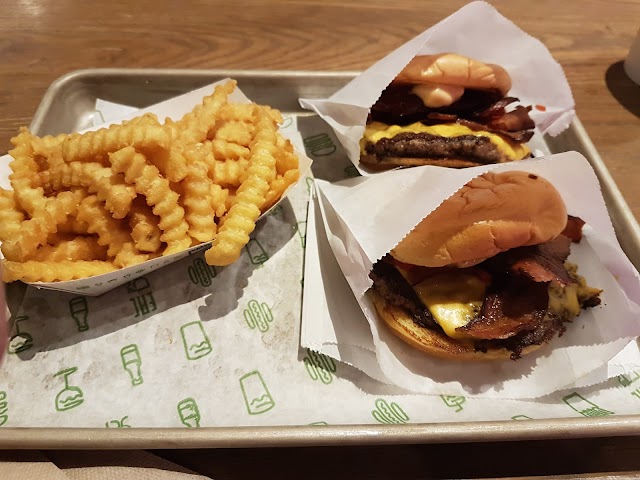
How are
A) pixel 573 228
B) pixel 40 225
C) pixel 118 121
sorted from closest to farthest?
pixel 40 225, pixel 573 228, pixel 118 121

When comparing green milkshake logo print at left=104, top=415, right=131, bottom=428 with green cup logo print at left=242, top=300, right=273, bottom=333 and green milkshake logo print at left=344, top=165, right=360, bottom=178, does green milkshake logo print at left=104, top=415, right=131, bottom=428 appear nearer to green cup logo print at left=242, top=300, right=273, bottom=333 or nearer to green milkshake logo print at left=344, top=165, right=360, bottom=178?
green cup logo print at left=242, top=300, right=273, bottom=333

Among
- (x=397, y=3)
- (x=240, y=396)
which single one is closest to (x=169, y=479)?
(x=240, y=396)

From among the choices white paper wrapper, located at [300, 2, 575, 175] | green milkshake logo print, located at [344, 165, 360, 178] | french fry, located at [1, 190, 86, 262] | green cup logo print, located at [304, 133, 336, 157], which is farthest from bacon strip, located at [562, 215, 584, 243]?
french fry, located at [1, 190, 86, 262]

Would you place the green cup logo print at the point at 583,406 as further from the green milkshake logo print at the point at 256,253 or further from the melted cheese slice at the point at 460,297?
the green milkshake logo print at the point at 256,253

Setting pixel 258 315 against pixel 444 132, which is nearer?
pixel 258 315

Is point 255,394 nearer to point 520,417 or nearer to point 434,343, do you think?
point 434,343

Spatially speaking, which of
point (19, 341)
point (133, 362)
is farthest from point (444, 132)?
point (19, 341)

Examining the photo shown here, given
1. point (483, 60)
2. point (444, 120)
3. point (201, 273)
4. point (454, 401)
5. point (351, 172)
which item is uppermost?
point (483, 60)
